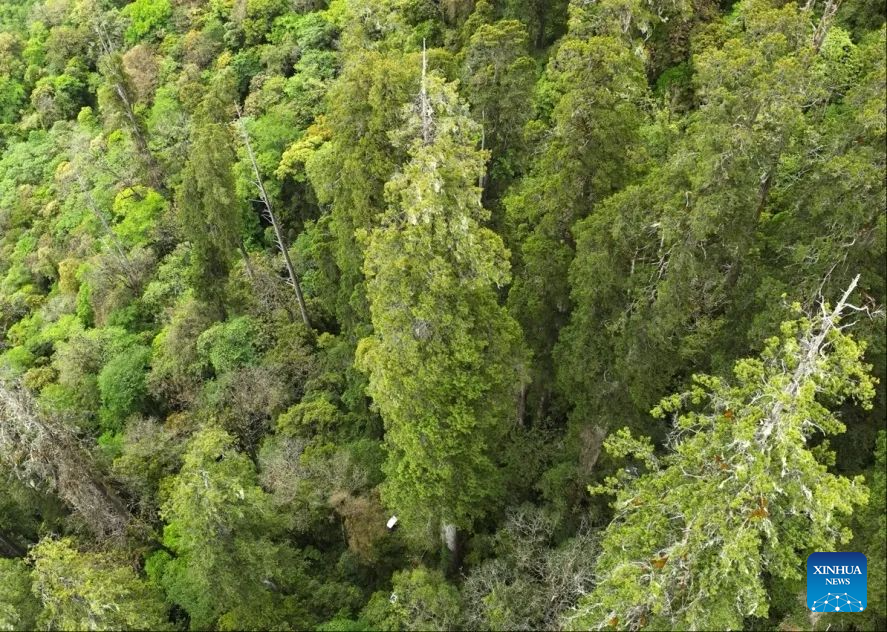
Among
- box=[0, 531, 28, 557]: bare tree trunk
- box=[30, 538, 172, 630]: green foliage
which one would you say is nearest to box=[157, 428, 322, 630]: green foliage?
box=[30, 538, 172, 630]: green foliage

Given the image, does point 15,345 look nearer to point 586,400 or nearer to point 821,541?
point 586,400

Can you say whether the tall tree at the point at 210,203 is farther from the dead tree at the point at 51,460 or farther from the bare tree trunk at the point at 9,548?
the bare tree trunk at the point at 9,548

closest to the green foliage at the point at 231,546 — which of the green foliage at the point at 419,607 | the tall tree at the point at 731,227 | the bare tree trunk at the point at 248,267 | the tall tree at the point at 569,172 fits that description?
the green foliage at the point at 419,607

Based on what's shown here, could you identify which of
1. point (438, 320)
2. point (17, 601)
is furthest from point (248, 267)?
point (438, 320)

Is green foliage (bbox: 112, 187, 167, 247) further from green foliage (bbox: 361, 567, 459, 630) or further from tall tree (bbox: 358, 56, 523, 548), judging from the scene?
green foliage (bbox: 361, 567, 459, 630)

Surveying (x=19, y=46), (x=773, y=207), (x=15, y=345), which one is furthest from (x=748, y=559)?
(x=19, y=46)

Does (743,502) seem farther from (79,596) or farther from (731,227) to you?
(79,596)
